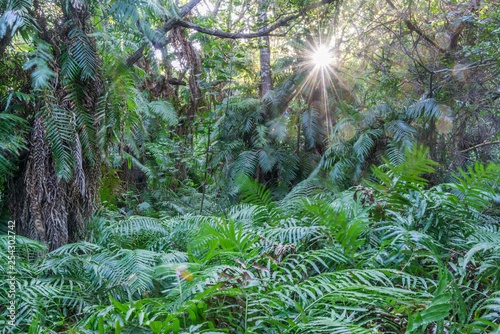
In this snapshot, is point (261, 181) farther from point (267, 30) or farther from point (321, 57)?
point (267, 30)

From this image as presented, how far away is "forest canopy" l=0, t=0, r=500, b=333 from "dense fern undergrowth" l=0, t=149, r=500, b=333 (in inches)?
0.6

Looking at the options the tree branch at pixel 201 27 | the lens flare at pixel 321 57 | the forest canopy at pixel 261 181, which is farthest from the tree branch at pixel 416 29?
the lens flare at pixel 321 57

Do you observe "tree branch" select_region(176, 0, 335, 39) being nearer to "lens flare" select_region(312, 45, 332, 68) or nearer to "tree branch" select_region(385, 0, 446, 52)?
"tree branch" select_region(385, 0, 446, 52)

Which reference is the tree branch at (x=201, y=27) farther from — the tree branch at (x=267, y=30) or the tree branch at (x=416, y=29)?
the tree branch at (x=416, y=29)

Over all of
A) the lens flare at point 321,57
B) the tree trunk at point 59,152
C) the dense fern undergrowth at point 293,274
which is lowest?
the dense fern undergrowth at point 293,274

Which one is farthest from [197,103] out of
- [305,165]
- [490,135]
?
[490,135]

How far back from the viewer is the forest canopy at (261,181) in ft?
6.07

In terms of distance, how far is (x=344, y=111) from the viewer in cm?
600

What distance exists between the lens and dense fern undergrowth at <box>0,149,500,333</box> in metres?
1.70

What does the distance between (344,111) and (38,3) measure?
4.14 m

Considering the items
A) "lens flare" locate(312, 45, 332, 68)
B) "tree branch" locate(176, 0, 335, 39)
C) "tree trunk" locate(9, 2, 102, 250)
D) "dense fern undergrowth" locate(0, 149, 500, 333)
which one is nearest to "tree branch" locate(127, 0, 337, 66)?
"tree branch" locate(176, 0, 335, 39)

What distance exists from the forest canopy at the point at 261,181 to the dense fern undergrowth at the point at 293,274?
14 millimetres

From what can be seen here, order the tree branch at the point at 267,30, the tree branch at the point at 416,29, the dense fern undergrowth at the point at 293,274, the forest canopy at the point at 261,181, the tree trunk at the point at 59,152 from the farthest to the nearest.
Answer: the tree branch at the point at 416,29 → the tree branch at the point at 267,30 → the tree trunk at the point at 59,152 → the forest canopy at the point at 261,181 → the dense fern undergrowth at the point at 293,274

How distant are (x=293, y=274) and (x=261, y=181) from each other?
12.4 feet
